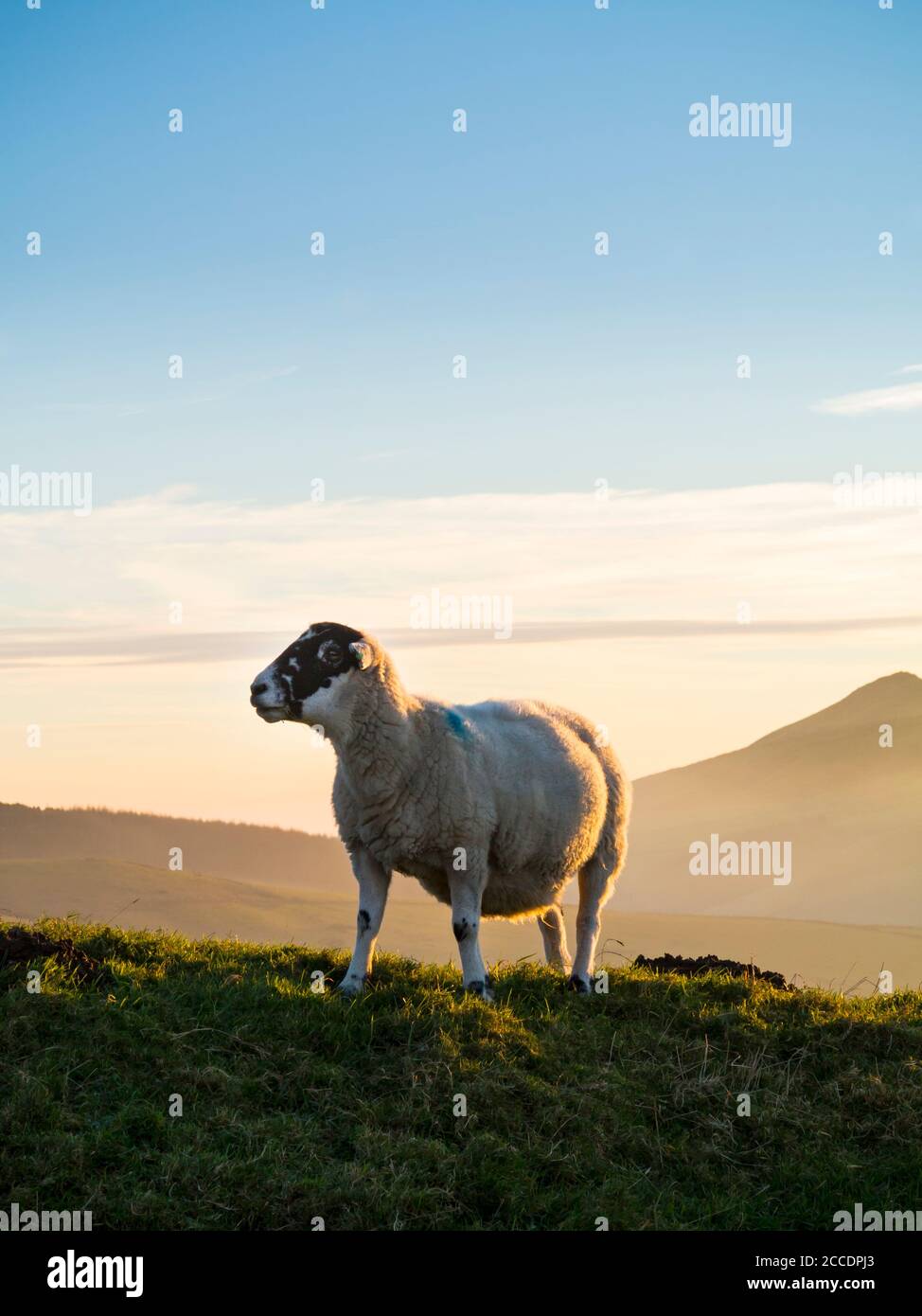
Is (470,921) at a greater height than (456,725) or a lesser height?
lesser

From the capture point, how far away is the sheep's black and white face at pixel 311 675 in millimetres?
11352

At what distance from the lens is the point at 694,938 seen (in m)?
35.3

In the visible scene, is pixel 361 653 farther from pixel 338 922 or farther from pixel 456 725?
pixel 338 922

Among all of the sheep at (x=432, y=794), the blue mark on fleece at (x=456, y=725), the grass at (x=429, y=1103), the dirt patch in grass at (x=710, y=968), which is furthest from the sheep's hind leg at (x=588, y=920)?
the blue mark on fleece at (x=456, y=725)

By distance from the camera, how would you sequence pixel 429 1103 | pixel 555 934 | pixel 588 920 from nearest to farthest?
pixel 429 1103 → pixel 588 920 → pixel 555 934

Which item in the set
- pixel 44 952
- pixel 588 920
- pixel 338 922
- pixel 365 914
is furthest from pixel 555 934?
pixel 338 922

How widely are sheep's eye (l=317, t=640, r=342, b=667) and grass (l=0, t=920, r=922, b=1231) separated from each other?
2829mm

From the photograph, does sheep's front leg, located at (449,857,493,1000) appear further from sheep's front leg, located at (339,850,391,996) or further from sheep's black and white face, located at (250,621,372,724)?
sheep's black and white face, located at (250,621,372,724)

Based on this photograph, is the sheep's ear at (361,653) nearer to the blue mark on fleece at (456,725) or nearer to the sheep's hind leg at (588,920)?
the blue mark on fleece at (456,725)

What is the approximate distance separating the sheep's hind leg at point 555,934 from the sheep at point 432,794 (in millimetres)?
1002

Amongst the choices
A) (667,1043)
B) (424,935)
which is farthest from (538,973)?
(424,935)

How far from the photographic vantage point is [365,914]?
476 inches

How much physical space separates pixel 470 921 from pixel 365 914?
0.96 meters

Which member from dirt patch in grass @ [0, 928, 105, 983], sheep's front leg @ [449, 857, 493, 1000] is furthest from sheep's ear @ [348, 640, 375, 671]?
dirt patch in grass @ [0, 928, 105, 983]
